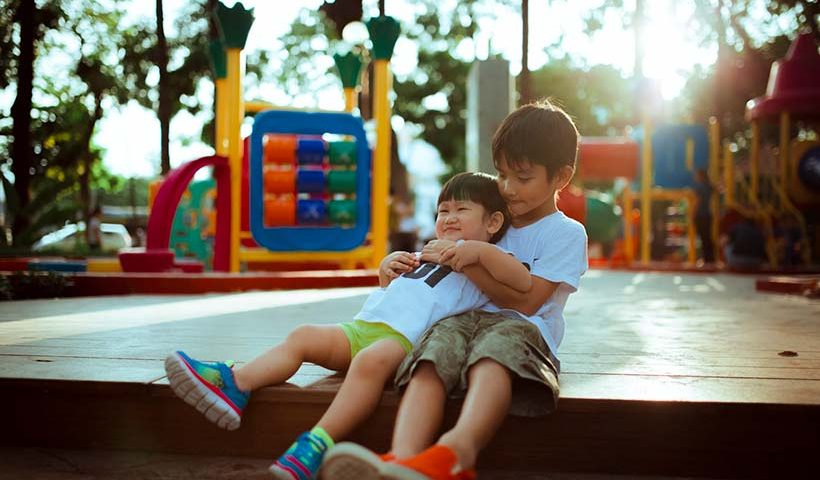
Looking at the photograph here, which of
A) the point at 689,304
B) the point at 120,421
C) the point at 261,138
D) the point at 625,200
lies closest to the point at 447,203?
Result: the point at 120,421

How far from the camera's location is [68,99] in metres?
Result: 21.7

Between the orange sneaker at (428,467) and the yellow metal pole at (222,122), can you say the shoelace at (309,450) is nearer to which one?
the orange sneaker at (428,467)

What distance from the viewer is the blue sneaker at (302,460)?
1806mm

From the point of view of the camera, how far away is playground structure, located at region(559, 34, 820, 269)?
11750 millimetres

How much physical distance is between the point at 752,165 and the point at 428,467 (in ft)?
37.8

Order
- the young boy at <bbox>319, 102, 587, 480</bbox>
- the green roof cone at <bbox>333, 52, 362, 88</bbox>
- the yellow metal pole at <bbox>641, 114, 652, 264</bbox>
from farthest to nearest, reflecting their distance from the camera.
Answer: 1. the yellow metal pole at <bbox>641, 114, 652, 264</bbox>
2. the green roof cone at <bbox>333, 52, 362, 88</bbox>
3. the young boy at <bbox>319, 102, 587, 480</bbox>

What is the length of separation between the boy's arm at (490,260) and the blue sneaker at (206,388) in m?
0.70

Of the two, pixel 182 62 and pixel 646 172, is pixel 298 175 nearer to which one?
pixel 646 172

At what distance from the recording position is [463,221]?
240 cm

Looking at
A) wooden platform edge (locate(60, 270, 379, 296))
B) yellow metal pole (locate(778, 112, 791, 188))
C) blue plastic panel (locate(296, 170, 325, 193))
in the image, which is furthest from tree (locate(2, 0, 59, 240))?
yellow metal pole (locate(778, 112, 791, 188))

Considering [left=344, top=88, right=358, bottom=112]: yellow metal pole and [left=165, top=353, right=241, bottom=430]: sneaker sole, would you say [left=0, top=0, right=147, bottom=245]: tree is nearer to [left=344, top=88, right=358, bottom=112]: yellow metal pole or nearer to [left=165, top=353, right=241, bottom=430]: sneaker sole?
[left=344, top=88, right=358, bottom=112]: yellow metal pole

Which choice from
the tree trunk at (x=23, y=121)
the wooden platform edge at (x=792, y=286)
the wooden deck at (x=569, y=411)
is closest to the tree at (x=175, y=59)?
the tree trunk at (x=23, y=121)

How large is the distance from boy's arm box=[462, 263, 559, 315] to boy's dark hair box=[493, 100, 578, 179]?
331mm

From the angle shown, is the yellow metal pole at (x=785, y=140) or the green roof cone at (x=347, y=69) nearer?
the green roof cone at (x=347, y=69)
